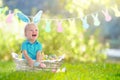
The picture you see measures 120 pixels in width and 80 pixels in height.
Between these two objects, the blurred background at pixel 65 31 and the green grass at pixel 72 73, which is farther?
the blurred background at pixel 65 31

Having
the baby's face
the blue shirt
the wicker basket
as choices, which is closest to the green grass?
the wicker basket

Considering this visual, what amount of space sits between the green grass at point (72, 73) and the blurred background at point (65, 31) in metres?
1.23

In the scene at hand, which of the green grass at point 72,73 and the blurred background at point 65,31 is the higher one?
the blurred background at point 65,31

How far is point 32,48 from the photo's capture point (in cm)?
717

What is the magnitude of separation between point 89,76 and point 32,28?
1.12 m

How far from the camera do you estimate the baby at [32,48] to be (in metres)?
7.07

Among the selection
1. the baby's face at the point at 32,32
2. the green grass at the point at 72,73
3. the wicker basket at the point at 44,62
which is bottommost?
the green grass at the point at 72,73

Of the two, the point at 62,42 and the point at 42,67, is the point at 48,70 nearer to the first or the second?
the point at 42,67

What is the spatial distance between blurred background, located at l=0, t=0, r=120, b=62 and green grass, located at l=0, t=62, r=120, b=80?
1226mm

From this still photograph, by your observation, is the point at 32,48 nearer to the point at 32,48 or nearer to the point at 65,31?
the point at 32,48

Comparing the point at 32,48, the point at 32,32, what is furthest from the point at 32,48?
the point at 32,32

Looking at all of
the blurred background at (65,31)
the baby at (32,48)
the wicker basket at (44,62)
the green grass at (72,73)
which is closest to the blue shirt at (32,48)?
the baby at (32,48)

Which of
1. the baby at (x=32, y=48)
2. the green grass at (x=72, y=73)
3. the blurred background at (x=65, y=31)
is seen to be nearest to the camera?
the green grass at (x=72, y=73)

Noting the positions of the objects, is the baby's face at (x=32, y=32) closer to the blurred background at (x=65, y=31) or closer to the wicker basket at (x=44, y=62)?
the wicker basket at (x=44, y=62)
